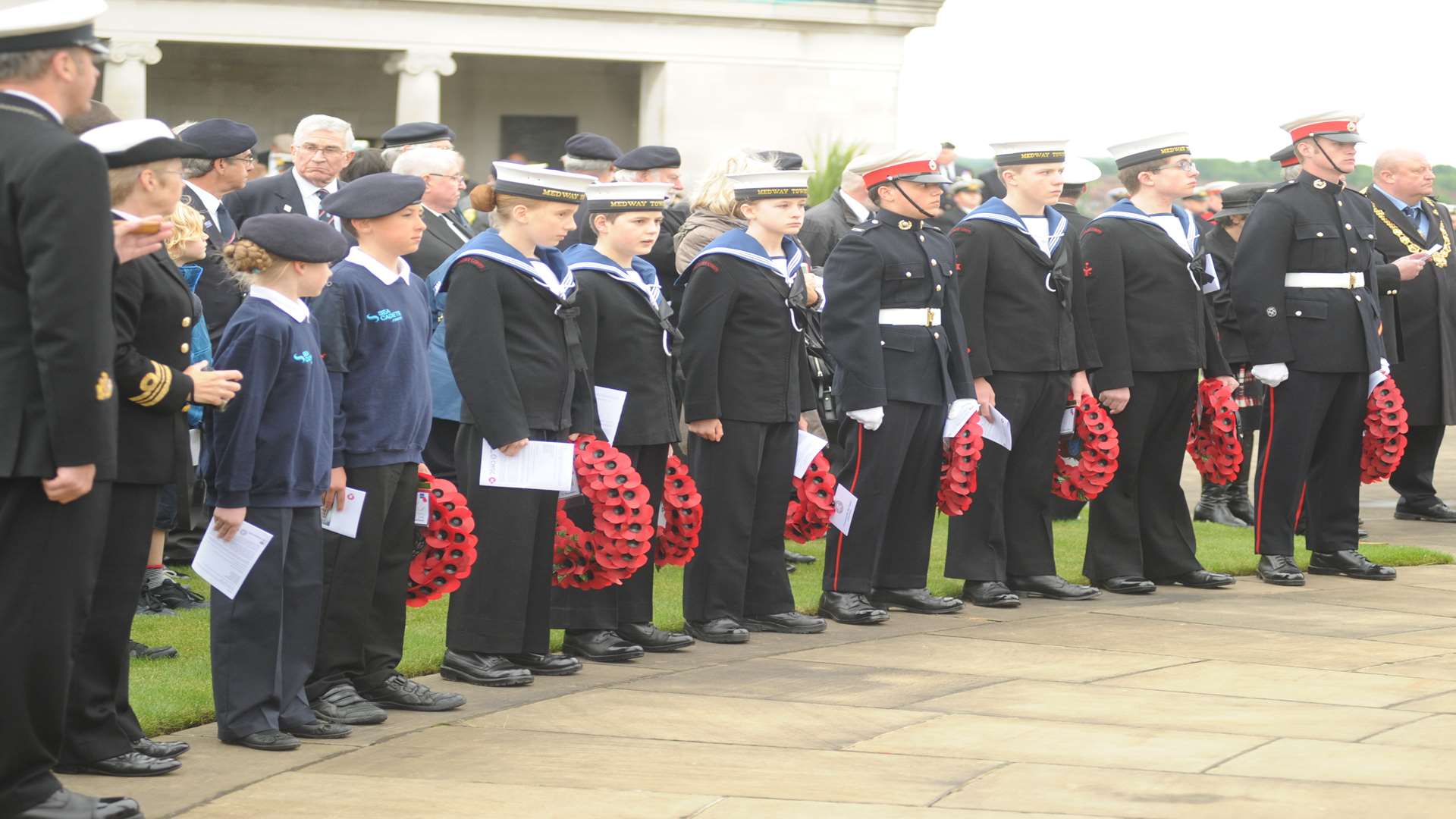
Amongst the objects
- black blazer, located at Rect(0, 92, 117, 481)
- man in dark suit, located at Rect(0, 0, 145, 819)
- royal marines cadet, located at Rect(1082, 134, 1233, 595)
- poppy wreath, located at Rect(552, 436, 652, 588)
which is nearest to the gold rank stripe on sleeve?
man in dark suit, located at Rect(0, 0, 145, 819)

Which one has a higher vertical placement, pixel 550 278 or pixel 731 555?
pixel 550 278

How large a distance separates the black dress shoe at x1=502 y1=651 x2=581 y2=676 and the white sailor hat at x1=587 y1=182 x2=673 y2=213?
1.73 meters

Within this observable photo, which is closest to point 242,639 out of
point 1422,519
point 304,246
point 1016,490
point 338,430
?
point 338,430

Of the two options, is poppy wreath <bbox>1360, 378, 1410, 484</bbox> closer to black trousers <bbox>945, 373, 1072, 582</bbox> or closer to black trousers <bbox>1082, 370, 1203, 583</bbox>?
black trousers <bbox>1082, 370, 1203, 583</bbox>

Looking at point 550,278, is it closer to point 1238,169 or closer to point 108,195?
point 108,195

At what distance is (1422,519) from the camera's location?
12055mm

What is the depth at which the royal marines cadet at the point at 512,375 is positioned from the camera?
22.1ft

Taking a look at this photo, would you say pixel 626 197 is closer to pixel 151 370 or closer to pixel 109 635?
pixel 151 370

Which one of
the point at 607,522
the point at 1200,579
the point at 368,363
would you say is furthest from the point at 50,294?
the point at 1200,579

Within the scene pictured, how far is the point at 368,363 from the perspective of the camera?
20.2 ft

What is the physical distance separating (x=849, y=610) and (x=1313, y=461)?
9.77ft

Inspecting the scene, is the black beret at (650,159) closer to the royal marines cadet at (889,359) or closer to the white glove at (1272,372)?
the royal marines cadet at (889,359)

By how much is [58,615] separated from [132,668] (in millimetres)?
2219

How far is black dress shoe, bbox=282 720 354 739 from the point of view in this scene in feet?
19.5
